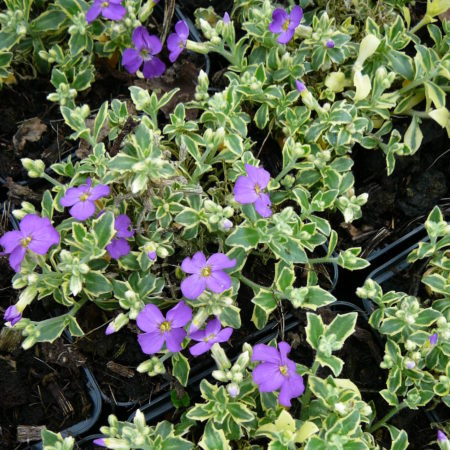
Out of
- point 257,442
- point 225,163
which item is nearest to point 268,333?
point 257,442

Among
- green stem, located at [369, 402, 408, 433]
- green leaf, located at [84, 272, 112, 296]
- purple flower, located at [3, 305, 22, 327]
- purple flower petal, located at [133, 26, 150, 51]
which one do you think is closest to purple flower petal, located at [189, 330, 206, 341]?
green leaf, located at [84, 272, 112, 296]

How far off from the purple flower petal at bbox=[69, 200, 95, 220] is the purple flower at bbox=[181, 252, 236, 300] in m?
0.34

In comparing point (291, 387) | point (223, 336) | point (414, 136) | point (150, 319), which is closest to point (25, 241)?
point (150, 319)

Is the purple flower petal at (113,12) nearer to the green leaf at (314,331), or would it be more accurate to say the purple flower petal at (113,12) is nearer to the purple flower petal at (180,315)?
the purple flower petal at (180,315)

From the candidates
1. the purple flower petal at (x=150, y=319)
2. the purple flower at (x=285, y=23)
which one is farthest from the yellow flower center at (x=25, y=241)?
the purple flower at (x=285, y=23)

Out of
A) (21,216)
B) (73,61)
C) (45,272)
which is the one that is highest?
(73,61)

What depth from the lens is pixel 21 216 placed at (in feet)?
6.31

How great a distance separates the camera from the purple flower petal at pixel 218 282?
1.74 m

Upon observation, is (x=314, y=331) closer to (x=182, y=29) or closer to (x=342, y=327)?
(x=342, y=327)

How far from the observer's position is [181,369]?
1927mm

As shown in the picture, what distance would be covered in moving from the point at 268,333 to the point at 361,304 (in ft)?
1.48

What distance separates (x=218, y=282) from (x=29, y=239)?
0.62m

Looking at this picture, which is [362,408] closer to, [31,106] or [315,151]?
[315,151]

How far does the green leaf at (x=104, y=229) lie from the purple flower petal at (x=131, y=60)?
949mm
